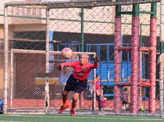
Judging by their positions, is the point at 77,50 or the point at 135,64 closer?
the point at 135,64

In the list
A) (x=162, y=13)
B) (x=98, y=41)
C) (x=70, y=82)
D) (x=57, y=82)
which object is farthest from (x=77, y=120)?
(x=98, y=41)

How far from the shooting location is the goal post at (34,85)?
46.1ft

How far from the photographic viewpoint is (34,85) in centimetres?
1480

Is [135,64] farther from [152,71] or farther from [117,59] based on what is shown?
[152,71]

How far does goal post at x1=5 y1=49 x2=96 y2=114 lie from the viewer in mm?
14047

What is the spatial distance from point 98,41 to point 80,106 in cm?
304

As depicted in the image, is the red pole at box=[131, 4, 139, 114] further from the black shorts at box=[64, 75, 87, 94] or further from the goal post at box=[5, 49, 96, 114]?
the black shorts at box=[64, 75, 87, 94]

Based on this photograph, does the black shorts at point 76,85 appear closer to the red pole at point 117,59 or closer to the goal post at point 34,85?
the goal post at point 34,85

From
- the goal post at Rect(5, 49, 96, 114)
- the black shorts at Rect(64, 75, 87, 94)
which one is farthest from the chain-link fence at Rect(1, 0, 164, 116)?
the black shorts at Rect(64, 75, 87, 94)

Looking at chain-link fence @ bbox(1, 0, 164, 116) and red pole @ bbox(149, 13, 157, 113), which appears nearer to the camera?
red pole @ bbox(149, 13, 157, 113)

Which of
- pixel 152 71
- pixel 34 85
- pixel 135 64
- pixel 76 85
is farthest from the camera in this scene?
pixel 34 85

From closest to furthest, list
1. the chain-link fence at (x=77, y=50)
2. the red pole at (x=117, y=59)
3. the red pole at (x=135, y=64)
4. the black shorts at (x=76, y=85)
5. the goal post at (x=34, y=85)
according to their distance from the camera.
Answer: the black shorts at (x=76, y=85)
the red pole at (x=135, y=64)
the red pole at (x=117, y=59)
the goal post at (x=34, y=85)
the chain-link fence at (x=77, y=50)

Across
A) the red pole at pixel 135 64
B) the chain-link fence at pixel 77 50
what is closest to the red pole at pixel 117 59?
the chain-link fence at pixel 77 50

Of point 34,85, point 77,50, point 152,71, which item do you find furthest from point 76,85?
point 77,50
